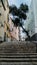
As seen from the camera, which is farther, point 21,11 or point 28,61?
point 21,11

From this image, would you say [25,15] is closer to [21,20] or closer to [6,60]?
[21,20]

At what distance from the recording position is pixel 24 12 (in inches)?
1318

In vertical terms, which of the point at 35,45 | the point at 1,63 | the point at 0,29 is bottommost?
the point at 0,29

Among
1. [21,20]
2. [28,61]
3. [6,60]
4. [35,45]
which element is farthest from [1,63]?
[21,20]

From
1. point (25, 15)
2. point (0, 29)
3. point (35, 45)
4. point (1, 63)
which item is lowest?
point (0, 29)

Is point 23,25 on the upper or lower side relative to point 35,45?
lower

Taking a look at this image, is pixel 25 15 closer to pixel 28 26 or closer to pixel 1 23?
pixel 28 26

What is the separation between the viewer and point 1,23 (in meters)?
34.5

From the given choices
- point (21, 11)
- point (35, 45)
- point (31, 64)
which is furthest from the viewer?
point (21, 11)

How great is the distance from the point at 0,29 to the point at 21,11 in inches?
165

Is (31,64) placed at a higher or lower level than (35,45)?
higher

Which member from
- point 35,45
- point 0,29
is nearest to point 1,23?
point 0,29

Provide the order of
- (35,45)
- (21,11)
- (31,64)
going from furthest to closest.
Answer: (21,11) → (35,45) → (31,64)

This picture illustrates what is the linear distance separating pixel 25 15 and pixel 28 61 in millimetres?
26459
